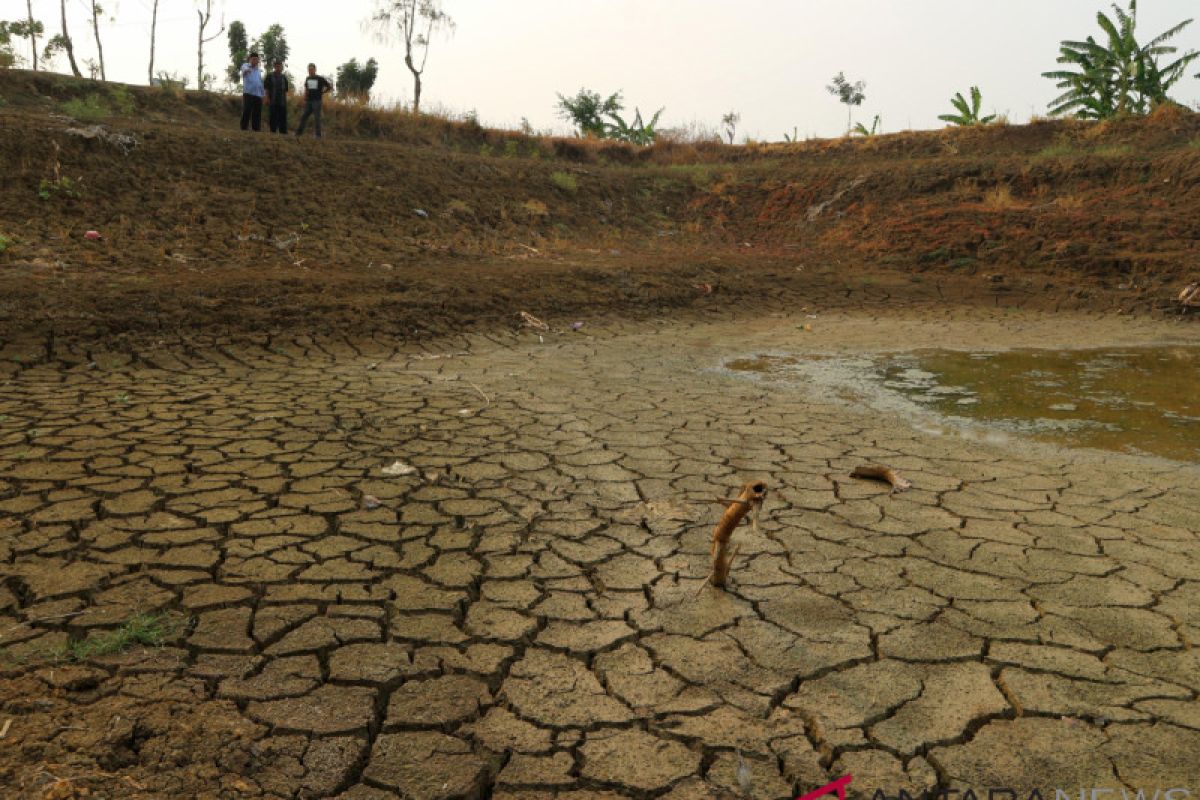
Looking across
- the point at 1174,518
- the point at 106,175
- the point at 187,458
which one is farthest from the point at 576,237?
the point at 1174,518

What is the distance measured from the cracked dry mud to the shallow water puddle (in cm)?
52

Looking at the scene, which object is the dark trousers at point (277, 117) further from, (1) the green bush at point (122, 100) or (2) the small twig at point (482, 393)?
(2) the small twig at point (482, 393)

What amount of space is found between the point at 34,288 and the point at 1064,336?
9835 mm

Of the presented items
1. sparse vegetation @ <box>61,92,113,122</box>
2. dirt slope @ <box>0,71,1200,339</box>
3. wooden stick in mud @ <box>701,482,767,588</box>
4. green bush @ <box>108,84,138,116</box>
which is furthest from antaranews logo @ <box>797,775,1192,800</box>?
green bush @ <box>108,84,138,116</box>

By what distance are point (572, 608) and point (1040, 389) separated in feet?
16.1

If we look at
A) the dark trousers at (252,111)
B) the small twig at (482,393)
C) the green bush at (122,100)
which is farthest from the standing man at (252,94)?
the small twig at (482,393)

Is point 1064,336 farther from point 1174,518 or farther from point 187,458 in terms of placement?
point 187,458

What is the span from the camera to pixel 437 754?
199 centimetres

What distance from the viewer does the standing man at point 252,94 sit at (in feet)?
41.7

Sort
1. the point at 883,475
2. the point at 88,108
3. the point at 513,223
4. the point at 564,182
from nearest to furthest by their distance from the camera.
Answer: the point at 883,475 → the point at 88,108 → the point at 513,223 → the point at 564,182

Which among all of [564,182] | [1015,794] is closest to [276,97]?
[564,182]

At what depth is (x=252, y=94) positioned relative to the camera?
507 inches

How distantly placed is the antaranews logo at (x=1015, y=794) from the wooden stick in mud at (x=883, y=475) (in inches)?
82.7

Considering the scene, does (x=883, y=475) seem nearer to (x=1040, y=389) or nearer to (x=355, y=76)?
(x=1040, y=389)
